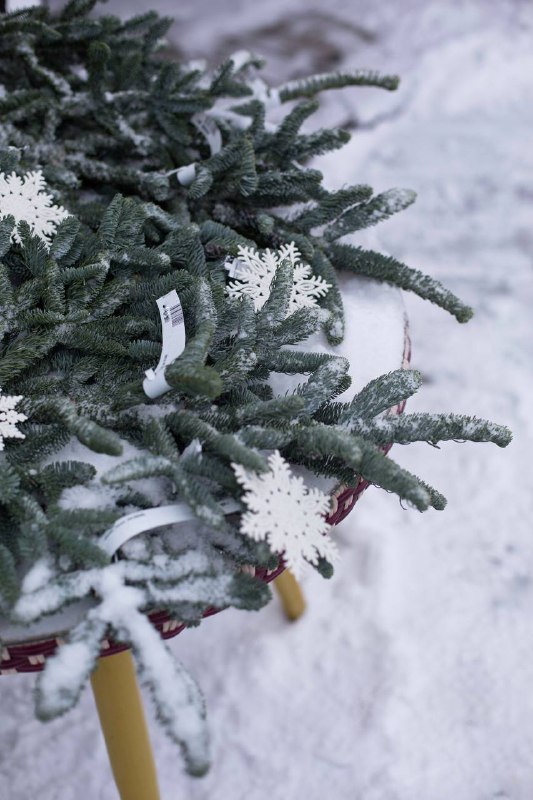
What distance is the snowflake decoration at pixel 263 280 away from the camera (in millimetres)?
720

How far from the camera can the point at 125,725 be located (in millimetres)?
751

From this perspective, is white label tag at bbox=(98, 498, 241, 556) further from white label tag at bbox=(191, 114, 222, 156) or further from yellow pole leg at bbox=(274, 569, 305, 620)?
yellow pole leg at bbox=(274, 569, 305, 620)

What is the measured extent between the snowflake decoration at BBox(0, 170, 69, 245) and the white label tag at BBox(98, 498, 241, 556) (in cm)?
30

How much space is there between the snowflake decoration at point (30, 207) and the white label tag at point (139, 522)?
30 cm

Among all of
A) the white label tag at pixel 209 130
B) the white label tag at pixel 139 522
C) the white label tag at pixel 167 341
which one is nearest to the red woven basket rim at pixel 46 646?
the white label tag at pixel 139 522

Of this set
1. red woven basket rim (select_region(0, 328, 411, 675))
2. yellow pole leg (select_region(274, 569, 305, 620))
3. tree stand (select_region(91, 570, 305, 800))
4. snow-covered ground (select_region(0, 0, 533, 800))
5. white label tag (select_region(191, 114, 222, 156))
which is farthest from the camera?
yellow pole leg (select_region(274, 569, 305, 620))

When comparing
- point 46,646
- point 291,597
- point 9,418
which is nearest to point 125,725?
point 46,646

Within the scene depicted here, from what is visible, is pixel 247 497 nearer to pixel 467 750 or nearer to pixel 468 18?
pixel 467 750

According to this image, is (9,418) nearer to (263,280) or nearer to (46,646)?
(46,646)

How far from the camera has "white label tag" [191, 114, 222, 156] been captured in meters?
0.94

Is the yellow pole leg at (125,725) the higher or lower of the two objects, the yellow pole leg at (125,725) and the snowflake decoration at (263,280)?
the lower

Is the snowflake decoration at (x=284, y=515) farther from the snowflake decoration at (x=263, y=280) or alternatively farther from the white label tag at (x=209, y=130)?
the white label tag at (x=209, y=130)

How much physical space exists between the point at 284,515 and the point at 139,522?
4.1 inches

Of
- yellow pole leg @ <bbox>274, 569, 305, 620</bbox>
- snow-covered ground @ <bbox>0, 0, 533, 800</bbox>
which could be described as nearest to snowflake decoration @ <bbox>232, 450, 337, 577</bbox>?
snow-covered ground @ <bbox>0, 0, 533, 800</bbox>
